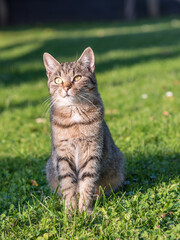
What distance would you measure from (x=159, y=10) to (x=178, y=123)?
21.3 meters

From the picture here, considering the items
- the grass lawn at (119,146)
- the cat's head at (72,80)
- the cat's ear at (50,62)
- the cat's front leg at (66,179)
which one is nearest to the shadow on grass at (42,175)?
the grass lawn at (119,146)

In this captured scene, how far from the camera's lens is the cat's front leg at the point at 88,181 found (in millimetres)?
3031

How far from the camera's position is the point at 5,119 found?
231 inches

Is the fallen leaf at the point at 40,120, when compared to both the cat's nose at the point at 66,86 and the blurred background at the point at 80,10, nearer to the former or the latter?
the cat's nose at the point at 66,86

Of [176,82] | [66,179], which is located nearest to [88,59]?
[66,179]

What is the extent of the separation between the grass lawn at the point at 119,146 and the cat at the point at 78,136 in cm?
16

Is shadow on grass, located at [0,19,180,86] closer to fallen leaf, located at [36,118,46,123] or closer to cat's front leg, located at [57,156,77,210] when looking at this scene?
fallen leaf, located at [36,118,46,123]

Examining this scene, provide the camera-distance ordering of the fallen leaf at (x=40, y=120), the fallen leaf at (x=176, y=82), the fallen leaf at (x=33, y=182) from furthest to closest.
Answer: the fallen leaf at (x=176, y=82)
the fallen leaf at (x=40, y=120)
the fallen leaf at (x=33, y=182)

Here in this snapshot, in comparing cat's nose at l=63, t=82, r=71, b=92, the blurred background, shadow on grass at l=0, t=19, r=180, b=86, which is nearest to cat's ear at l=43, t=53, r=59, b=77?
cat's nose at l=63, t=82, r=71, b=92

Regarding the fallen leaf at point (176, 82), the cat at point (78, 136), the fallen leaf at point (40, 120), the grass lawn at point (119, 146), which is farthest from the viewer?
the fallen leaf at point (176, 82)

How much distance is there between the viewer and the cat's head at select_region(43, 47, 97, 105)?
3102 millimetres

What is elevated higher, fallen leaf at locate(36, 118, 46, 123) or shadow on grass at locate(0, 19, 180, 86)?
shadow on grass at locate(0, 19, 180, 86)

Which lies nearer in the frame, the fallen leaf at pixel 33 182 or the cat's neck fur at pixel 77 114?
the cat's neck fur at pixel 77 114

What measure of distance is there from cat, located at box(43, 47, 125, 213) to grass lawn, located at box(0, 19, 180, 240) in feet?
0.53
